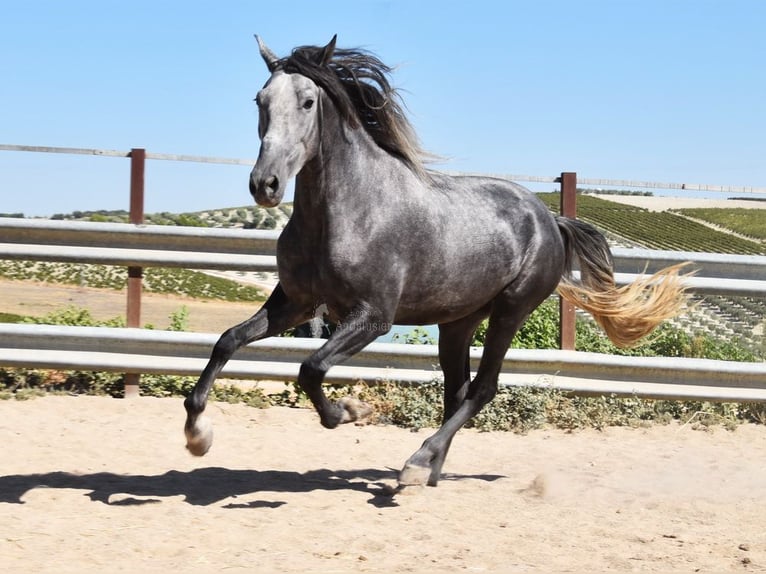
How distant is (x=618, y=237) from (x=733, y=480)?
10781 mm

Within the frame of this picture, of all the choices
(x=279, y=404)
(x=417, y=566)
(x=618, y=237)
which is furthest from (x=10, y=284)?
(x=417, y=566)

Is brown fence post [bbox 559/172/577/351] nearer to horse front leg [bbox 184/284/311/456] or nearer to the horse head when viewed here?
horse front leg [bbox 184/284/311/456]

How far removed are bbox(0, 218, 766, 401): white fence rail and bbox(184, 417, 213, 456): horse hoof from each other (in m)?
2.05

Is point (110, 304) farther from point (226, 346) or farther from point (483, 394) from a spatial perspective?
point (226, 346)

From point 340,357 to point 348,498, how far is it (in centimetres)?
74

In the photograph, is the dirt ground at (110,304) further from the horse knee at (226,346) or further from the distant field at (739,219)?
the horse knee at (226,346)

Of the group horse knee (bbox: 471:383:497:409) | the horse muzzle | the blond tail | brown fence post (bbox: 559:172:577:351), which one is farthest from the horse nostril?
brown fence post (bbox: 559:172:577:351)

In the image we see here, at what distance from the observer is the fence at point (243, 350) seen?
6.79m

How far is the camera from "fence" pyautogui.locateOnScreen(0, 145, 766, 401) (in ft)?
22.3

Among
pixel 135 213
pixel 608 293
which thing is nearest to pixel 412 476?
pixel 608 293

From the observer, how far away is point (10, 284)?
68.9 feet

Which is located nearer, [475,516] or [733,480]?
[475,516]

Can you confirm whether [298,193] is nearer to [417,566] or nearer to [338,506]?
[338,506]

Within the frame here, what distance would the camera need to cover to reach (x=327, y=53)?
4.72 m
